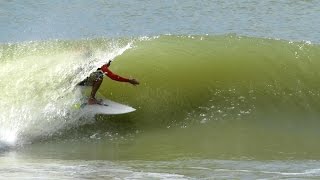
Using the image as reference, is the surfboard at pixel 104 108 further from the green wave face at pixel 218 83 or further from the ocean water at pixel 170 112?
the green wave face at pixel 218 83

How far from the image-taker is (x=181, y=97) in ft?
36.0

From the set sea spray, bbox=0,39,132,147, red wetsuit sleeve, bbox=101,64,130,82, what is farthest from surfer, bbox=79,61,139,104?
sea spray, bbox=0,39,132,147

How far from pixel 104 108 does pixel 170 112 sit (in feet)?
3.40

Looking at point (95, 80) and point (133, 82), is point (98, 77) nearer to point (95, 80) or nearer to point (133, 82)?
point (95, 80)

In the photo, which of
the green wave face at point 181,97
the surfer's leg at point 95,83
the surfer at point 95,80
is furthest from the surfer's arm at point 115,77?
the green wave face at point 181,97

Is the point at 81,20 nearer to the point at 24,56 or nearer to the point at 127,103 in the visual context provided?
the point at 24,56

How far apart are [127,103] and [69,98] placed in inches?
36.3

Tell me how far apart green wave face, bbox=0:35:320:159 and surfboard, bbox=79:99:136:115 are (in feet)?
0.30

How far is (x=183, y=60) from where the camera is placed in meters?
12.6

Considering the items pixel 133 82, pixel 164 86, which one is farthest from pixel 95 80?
pixel 164 86

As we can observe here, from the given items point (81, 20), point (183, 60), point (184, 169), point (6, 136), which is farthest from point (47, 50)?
point (81, 20)

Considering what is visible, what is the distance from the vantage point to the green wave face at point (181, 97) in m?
9.54

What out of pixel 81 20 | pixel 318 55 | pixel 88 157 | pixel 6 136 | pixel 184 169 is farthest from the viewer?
pixel 81 20

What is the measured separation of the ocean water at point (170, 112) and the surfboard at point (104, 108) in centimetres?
10
